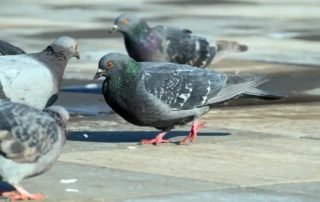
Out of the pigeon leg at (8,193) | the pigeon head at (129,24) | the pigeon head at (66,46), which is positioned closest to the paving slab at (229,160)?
the pigeon head at (66,46)

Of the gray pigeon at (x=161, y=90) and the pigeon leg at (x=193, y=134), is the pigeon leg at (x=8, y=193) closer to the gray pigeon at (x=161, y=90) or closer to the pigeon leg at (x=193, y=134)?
the gray pigeon at (x=161, y=90)

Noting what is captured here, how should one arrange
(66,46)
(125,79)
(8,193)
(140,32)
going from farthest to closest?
(140,32) → (66,46) → (125,79) → (8,193)

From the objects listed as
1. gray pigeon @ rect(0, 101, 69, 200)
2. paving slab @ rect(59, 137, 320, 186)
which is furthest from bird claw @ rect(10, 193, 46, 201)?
paving slab @ rect(59, 137, 320, 186)

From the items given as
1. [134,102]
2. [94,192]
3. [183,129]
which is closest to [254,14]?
[183,129]

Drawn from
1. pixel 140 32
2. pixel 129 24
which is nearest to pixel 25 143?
pixel 140 32

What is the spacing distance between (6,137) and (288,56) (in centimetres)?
1016

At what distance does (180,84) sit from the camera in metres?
9.54

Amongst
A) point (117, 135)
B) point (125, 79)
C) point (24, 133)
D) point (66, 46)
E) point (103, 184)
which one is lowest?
point (117, 135)

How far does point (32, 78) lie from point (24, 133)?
237cm

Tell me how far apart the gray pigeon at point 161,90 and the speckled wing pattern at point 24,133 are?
227 cm

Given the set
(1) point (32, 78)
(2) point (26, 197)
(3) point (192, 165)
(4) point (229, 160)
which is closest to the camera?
(2) point (26, 197)

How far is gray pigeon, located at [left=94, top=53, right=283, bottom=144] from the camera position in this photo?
9.21 m

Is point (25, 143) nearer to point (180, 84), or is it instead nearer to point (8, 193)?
point (8, 193)

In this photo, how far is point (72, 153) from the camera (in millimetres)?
8961
